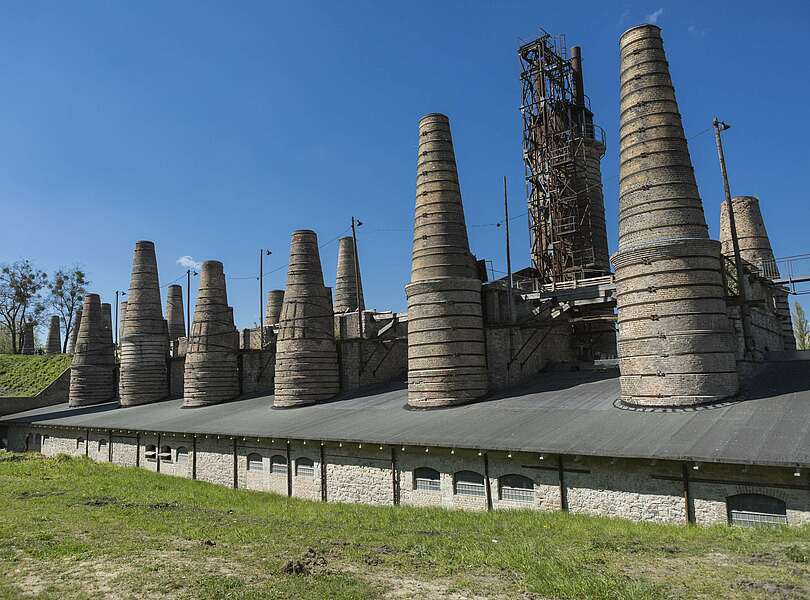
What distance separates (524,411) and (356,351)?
10.6 metres

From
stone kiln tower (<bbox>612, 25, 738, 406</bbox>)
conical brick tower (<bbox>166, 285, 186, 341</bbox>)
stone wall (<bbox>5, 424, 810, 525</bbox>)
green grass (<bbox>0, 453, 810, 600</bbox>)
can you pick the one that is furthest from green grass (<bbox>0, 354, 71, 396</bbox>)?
stone kiln tower (<bbox>612, 25, 738, 406</bbox>)

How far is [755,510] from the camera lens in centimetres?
1150

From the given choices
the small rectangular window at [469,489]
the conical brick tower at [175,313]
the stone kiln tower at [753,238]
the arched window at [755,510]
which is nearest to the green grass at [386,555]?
the arched window at [755,510]

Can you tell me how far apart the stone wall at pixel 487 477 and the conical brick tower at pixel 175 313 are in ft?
61.6

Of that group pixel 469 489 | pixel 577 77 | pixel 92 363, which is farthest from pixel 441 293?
pixel 92 363

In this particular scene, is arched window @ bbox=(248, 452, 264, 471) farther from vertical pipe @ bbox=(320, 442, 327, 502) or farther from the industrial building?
vertical pipe @ bbox=(320, 442, 327, 502)

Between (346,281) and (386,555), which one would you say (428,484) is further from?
(346,281)

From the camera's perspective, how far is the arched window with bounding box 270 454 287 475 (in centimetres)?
1969

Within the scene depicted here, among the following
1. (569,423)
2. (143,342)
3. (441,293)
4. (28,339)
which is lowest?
(569,423)

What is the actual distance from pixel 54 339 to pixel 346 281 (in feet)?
129

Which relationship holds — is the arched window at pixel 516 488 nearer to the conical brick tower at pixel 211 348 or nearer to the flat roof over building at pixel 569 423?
the flat roof over building at pixel 569 423

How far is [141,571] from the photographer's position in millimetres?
9719

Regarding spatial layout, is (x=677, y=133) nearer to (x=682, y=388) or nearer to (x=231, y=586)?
(x=682, y=388)

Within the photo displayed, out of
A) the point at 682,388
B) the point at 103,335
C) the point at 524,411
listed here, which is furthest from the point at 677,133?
the point at 103,335
